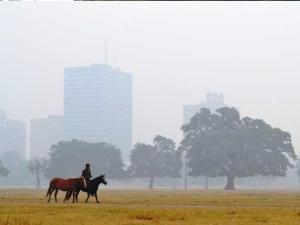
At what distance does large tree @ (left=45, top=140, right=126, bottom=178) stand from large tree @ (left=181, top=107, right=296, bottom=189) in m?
32.3

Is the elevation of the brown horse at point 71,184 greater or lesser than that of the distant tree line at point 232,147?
lesser

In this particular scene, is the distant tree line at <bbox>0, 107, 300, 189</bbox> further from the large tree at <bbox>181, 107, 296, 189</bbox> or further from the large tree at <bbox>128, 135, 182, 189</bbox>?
the large tree at <bbox>128, 135, 182, 189</bbox>

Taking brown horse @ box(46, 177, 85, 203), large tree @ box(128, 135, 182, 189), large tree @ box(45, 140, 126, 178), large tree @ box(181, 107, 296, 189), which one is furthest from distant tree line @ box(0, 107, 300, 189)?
brown horse @ box(46, 177, 85, 203)

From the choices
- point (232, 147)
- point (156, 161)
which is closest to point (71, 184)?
point (232, 147)

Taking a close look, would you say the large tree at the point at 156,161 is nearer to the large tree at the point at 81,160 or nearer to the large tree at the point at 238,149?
the large tree at the point at 81,160

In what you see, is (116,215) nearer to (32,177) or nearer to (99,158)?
(99,158)

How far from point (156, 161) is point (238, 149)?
2934 centimetres

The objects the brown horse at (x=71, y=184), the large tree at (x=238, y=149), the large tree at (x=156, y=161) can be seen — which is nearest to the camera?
the brown horse at (x=71, y=184)

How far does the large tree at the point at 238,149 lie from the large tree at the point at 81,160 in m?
32.3

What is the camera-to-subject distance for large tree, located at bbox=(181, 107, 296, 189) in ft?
354

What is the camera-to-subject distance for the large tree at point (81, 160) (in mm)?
141000

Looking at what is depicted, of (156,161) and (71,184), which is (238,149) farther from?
(71,184)

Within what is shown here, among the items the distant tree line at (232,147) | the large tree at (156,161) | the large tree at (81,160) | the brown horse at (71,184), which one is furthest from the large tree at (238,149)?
the brown horse at (71,184)

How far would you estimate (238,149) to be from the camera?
10900 cm
